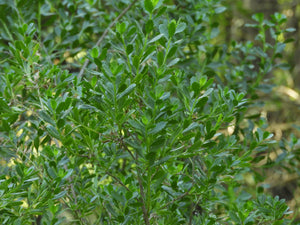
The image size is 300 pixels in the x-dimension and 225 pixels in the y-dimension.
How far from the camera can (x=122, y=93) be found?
0.67 meters

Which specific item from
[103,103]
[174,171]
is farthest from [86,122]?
[174,171]

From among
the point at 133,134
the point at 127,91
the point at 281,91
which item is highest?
the point at 127,91

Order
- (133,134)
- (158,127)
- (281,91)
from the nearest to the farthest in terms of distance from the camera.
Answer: (158,127) < (133,134) < (281,91)

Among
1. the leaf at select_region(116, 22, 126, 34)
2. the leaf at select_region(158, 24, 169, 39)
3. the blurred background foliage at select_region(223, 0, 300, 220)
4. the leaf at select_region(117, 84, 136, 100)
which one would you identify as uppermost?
the leaf at select_region(116, 22, 126, 34)

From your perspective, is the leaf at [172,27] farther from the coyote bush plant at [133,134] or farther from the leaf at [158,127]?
the leaf at [158,127]

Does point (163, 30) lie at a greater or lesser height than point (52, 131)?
greater

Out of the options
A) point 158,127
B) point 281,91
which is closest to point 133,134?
point 158,127

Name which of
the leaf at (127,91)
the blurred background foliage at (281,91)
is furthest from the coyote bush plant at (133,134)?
the blurred background foliage at (281,91)

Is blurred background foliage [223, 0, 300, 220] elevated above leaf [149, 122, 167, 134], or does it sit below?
below

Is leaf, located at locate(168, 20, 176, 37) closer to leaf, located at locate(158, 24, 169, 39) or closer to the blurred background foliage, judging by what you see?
leaf, located at locate(158, 24, 169, 39)

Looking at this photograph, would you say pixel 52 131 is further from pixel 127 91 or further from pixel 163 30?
pixel 163 30

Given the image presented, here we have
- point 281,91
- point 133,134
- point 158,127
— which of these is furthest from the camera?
point 281,91

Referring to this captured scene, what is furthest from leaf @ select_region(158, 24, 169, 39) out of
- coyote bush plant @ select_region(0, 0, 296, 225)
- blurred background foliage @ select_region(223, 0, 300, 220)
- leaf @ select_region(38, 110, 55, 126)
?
blurred background foliage @ select_region(223, 0, 300, 220)

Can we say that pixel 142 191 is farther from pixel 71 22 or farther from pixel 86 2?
pixel 86 2
